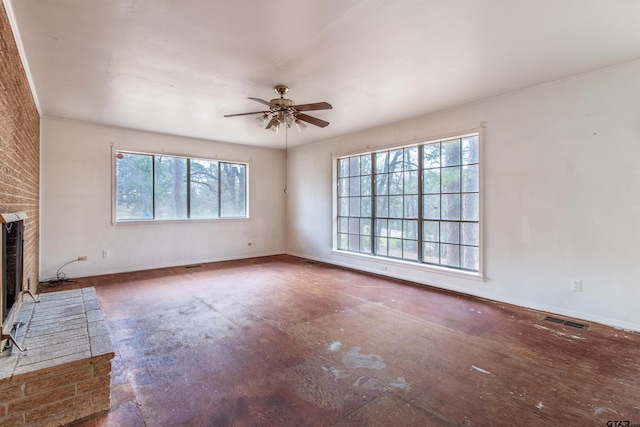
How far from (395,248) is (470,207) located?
59.5 inches

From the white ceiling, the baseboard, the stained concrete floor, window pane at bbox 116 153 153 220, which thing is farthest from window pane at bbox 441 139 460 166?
window pane at bbox 116 153 153 220

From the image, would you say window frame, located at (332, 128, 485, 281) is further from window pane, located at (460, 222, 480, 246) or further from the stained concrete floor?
the stained concrete floor

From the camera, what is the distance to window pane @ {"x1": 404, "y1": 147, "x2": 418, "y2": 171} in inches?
202

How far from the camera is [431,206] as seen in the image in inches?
194

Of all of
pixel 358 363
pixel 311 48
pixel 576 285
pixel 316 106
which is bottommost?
pixel 358 363

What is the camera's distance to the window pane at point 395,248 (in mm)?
5418

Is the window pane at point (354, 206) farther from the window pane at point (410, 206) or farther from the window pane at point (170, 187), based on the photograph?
the window pane at point (170, 187)

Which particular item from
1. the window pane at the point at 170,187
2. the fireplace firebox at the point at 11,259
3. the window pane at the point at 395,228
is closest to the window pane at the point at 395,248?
the window pane at the point at 395,228

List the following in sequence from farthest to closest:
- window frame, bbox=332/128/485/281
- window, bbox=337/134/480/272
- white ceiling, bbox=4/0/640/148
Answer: window, bbox=337/134/480/272 < window frame, bbox=332/128/485/281 < white ceiling, bbox=4/0/640/148

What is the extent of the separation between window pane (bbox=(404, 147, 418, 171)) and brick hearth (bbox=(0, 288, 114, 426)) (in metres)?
4.64

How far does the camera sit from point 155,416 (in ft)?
6.15

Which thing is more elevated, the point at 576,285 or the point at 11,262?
the point at 11,262

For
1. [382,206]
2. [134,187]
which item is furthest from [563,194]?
[134,187]

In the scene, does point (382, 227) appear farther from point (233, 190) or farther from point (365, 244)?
point (233, 190)
